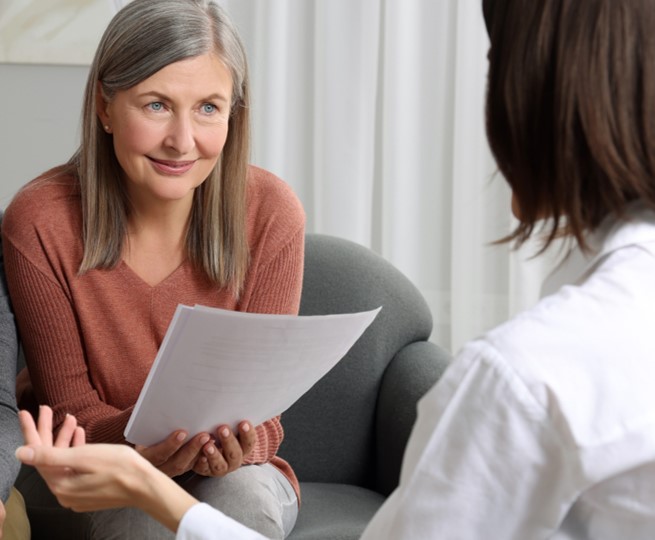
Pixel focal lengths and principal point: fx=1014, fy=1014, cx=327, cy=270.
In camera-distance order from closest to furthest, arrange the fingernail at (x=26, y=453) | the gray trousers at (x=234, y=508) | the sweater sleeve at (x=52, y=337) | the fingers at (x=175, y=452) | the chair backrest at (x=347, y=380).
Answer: the fingernail at (x=26, y=453) < the fingers at (x=175, y=452) < the gray trousers at (x=234, y=508) < the sweater sleeve at (x=52, y=337) < the chair backrest at (x=347, y=380)

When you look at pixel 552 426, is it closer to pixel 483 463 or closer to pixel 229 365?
pixel 483 463

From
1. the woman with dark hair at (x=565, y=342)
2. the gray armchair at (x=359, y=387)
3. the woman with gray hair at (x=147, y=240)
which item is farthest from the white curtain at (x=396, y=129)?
the woman with dark hair at (x=565, y=342)

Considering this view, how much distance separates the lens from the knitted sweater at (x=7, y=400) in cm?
154

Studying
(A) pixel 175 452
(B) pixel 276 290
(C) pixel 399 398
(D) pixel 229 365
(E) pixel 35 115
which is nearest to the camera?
(D) pixel 229 365

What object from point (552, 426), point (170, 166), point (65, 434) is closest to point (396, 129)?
point (170, 166)

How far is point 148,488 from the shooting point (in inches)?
40.3

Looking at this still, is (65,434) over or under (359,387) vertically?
over

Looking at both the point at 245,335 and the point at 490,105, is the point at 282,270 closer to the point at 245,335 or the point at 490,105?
the point at 245,335

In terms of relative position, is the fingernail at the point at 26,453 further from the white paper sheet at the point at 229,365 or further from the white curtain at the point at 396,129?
the white curtain at the point at 396,129

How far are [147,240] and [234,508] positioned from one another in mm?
510

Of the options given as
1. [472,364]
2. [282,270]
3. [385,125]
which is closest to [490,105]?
[472,364]

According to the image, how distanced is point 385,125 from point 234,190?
4.53 feet

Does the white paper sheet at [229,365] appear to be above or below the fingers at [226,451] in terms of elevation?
above

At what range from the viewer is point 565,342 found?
763 millimetres
